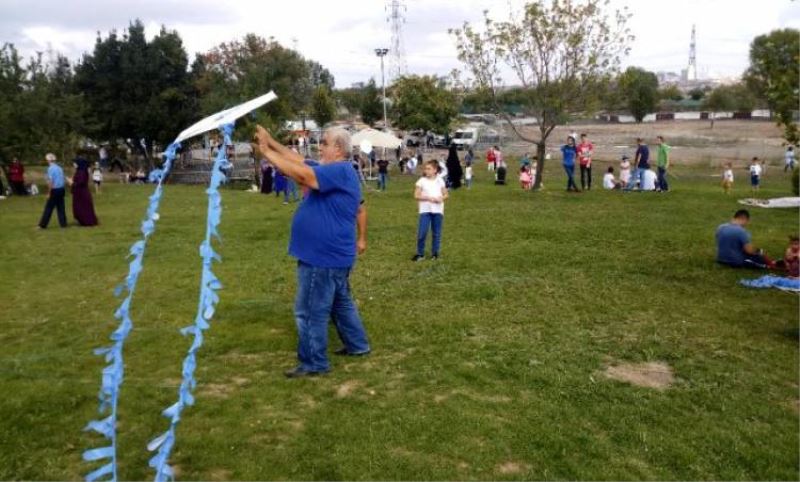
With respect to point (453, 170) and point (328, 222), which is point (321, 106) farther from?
point (328, 222)

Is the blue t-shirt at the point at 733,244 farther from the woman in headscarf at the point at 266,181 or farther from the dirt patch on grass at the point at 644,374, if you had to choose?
the woman in headscarf at the point at 266,181

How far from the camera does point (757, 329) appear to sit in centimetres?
659

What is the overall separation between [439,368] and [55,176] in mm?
11345

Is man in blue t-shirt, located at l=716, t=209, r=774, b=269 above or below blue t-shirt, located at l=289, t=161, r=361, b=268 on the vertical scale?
below

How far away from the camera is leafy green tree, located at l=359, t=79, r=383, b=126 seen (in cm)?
6059

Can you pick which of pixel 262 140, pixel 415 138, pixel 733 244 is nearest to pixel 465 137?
pixel 415 138

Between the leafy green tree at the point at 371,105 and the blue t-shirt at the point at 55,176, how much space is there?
47.3 m

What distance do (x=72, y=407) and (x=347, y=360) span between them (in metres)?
2.14

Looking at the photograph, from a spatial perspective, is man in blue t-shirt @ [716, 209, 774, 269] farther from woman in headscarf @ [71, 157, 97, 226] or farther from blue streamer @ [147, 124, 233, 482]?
woman in headscarf @ [71, 157, 97, 226]

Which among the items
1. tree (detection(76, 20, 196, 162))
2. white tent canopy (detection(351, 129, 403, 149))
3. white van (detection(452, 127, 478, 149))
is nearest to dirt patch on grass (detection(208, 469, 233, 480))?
white tent canopy (detection(351, 129, 403, 149))

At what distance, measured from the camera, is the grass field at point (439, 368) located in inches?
161

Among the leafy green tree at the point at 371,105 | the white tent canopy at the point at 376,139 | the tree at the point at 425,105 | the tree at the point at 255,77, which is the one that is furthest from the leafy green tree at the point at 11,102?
the leafy green tree at the point at 371,105

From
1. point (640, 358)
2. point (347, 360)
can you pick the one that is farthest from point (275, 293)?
point (640, 358)

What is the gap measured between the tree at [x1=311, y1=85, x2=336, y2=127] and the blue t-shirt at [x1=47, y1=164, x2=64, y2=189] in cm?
3637
